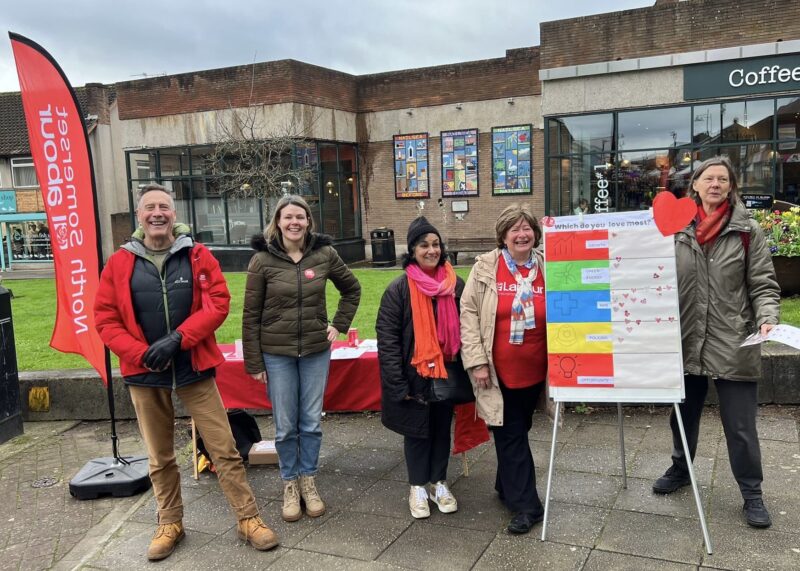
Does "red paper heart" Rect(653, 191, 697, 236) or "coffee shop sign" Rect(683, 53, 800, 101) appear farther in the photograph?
"coffee shop sign" Rect(683, 53, 800, 101)

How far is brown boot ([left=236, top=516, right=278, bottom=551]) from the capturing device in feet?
11.8

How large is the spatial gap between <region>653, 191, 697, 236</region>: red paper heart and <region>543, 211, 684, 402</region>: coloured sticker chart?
0.21 ft

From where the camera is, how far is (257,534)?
143 inches

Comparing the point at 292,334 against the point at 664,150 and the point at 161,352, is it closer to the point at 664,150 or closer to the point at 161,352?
the point at 161,352

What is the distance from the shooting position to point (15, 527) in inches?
163

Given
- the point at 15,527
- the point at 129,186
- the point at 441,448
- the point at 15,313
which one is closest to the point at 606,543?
the point at 441,448

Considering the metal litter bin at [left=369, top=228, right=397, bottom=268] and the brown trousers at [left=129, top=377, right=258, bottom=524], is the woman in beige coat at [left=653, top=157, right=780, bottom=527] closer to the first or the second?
the brown trousers at [left=129, top=377, right=258, bottom=524]

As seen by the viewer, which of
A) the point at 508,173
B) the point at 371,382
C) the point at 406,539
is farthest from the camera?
the point at 508,173

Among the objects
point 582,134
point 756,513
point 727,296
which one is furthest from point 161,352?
point 582,134

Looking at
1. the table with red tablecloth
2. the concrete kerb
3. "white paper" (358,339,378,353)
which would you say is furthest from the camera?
the concrete kerb

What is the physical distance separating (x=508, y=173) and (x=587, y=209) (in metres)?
3.08

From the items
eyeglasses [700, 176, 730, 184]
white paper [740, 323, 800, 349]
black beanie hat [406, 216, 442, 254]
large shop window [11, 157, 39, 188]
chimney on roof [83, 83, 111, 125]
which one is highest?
chimney on roof [83, 83, 111, 125]

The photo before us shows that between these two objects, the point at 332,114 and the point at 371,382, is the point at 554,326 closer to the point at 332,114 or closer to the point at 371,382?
the point at 371,382

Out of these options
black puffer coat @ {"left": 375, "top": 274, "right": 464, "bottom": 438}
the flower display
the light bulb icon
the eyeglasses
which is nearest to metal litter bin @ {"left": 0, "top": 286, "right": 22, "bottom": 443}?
black puffer coat @ {"left": 375, "top": 274, "right": 464, "bottom": 438}
